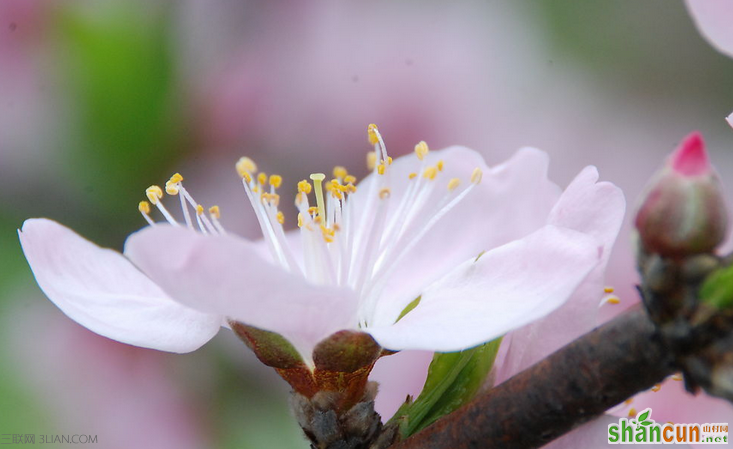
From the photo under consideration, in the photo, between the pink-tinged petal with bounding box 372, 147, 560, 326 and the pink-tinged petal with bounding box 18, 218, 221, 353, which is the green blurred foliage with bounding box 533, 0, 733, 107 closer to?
the pink-tinged petal with bounding box 372, 147, 560, 326

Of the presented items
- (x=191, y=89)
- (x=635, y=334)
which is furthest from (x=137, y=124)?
(x=635, y=334)

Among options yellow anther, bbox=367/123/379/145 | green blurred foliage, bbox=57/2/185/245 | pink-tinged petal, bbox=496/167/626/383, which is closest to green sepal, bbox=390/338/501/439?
pink-tinged petal, bbox=496/167/626/383

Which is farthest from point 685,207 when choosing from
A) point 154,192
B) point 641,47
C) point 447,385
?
point 641,47

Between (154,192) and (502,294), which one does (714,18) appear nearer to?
(502,294)

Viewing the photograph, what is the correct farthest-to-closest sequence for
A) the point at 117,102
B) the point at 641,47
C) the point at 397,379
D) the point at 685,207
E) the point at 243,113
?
1. the point at 641,47
2. the point at 243,113
3. the point at 117,102
4. the point at 397,379
5. the point at 685,207

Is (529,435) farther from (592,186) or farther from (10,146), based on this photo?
(10,146)
